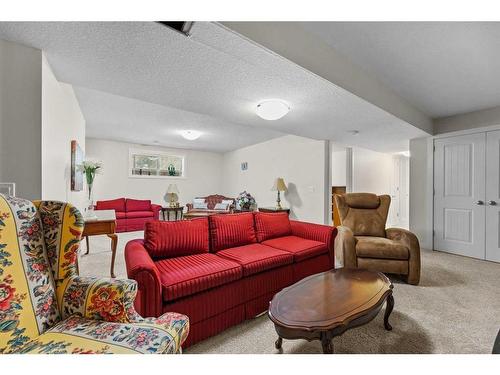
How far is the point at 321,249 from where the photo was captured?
96.3 inches

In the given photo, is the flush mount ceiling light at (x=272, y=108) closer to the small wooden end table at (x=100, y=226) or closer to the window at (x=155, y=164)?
the small wooden end table at (x=100, y=226)

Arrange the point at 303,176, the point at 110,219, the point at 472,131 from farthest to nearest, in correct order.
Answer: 1. the point at 303,176
2. the point at 472,131
3. the point at 110,219

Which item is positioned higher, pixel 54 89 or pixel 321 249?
pixel 54 89

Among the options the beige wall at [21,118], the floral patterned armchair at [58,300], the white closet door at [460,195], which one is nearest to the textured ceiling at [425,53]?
the white closet door at [460,195]

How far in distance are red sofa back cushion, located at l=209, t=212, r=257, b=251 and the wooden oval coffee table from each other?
0.93 m

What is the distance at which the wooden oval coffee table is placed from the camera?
1088 mm

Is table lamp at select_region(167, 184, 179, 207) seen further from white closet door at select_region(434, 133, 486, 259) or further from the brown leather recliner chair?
white closet door at select_region(434, 133, 486, 259)

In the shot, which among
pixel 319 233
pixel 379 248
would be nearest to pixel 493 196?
pixel 379 248

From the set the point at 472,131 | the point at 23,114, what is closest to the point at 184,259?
the point at 23,114

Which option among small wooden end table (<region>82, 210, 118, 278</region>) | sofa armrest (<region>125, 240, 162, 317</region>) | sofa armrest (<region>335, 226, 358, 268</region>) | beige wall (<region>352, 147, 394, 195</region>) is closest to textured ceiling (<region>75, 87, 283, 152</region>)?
small wooden end table (<region>82, 210, 118, 278</region>)

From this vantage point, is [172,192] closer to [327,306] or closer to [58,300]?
[58,300]
